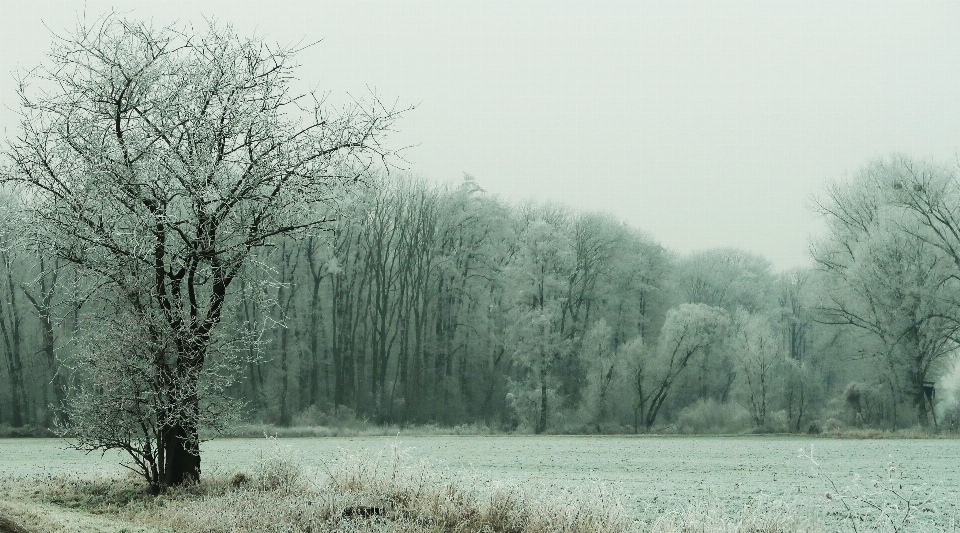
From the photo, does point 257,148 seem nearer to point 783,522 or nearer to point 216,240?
point 216,240

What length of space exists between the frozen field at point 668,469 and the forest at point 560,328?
716 inches

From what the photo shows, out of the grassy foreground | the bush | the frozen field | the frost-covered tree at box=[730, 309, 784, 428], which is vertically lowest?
the bush

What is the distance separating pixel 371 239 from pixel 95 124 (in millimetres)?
44109

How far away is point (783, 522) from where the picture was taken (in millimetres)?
8914

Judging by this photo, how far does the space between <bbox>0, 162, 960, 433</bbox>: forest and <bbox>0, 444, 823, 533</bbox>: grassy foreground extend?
34534mm

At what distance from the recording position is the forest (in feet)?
157

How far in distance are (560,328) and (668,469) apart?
116ft

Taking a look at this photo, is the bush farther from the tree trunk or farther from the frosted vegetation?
the tree trunk

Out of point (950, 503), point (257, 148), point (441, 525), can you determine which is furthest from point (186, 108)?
point (950, 503)

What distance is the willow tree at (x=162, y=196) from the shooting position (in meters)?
13.3

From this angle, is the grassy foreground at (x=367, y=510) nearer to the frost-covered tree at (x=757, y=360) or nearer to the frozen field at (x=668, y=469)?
the frozen field at (x=668, y=469)

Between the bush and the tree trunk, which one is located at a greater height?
the tree trunk

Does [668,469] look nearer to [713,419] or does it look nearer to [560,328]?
[713,419]

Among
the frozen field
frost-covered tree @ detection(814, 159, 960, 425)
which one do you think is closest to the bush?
frost-covered tree @ detection(814, 159, 960, 425)
